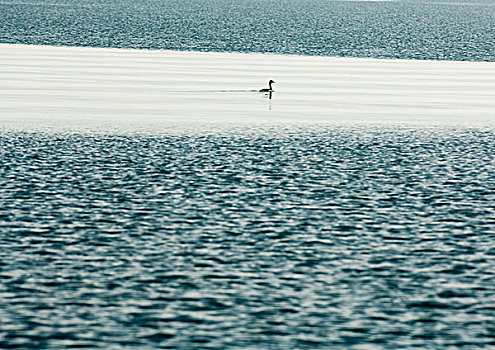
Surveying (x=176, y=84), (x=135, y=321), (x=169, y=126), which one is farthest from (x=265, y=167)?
(x=176, y=84)

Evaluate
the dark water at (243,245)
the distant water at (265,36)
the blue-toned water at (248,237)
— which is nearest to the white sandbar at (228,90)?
the blue-toned water at (248,237)

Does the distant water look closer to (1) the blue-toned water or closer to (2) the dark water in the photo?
(1) the blue-toned water

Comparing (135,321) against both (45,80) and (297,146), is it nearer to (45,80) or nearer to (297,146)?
(297,146)

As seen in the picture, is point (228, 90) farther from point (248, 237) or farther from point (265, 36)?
point (265, 36)

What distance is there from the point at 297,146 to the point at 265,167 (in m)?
5.60

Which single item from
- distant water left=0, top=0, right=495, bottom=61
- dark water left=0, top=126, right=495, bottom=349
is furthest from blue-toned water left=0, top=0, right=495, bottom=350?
distant water left=0, top=0, right=495, bottom=61

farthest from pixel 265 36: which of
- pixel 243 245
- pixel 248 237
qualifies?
pixel 243 245

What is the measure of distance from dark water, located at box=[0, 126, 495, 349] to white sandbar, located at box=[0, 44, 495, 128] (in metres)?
9.71

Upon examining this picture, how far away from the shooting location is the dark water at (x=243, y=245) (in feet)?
69.3

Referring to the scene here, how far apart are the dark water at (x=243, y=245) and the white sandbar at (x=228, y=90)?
9714mm

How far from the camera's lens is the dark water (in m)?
21.1

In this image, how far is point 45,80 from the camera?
68.3 meters

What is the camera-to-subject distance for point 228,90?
213 feet

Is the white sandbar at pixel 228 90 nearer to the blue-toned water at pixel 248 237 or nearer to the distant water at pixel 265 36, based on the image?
the blue-toned water at pixel 248 237
